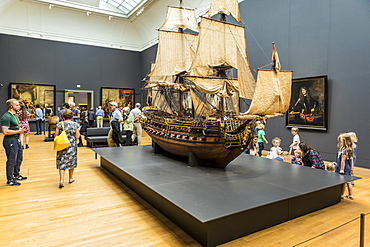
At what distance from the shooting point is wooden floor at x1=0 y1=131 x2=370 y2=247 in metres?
3.25

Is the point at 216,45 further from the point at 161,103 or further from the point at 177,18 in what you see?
the point at 161,103

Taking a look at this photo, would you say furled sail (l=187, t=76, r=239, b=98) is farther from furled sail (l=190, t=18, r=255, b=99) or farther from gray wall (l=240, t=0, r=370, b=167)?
gray wall (l=240, t=0, r=370, b=167)

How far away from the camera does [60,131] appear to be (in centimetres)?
521

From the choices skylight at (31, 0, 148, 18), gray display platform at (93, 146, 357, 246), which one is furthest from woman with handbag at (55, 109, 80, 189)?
skylight at (31, 0, 148, 18)

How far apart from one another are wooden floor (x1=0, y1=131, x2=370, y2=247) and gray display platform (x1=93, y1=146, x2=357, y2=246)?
0.14 meters

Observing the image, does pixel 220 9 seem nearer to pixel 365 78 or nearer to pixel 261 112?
pixel 261 112

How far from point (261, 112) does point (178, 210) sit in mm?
3245

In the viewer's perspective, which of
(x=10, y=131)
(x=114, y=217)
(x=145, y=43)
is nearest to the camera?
(x=114, y=217)

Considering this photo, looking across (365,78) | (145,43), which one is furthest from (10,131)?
(145,43)

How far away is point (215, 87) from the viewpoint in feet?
24.0

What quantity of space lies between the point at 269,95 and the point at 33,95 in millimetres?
17534

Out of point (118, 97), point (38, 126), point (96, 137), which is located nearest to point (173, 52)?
point (96, 137)

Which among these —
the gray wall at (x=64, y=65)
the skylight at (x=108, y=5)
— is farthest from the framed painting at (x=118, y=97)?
the skylight at (x=108, y=5)

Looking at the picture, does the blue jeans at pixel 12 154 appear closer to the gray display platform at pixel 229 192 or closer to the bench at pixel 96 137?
the gray display platform at pixel 229 192
